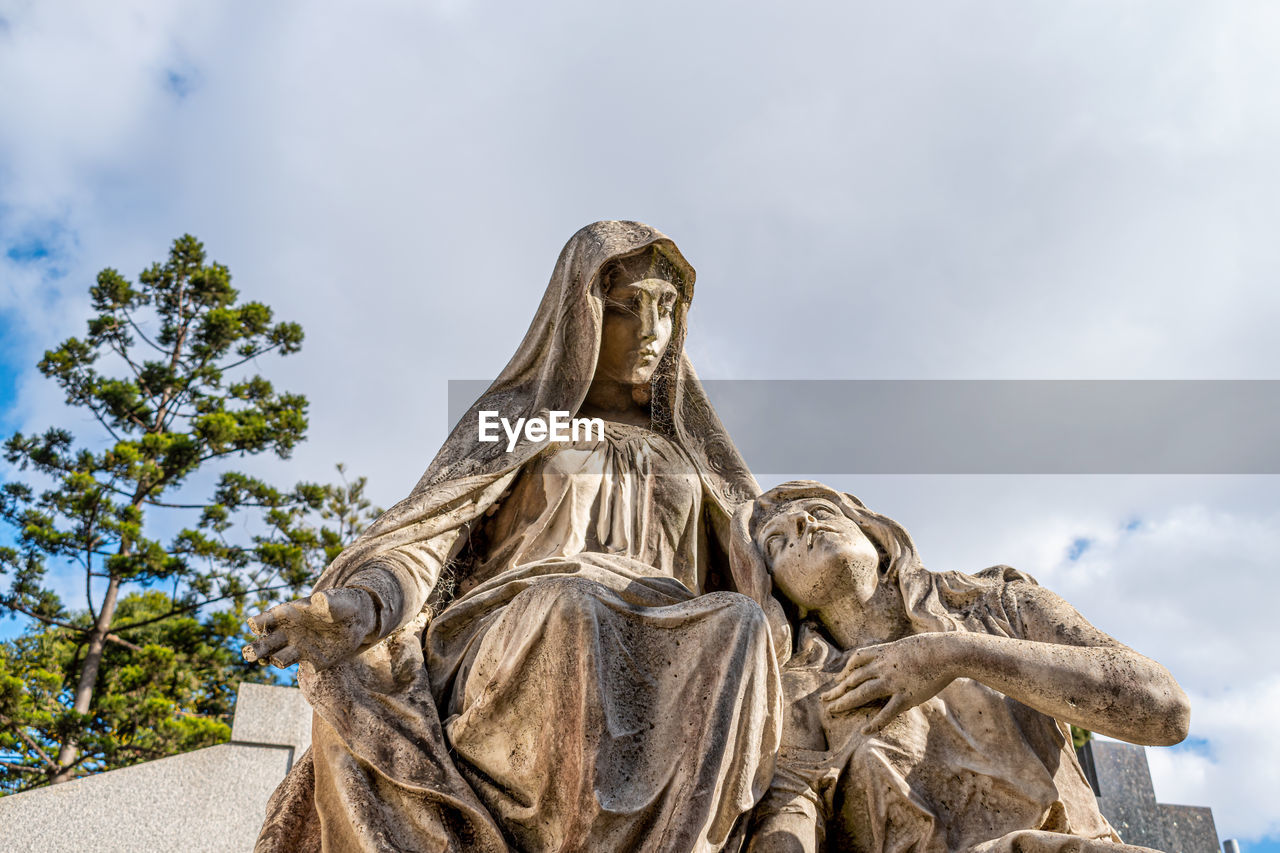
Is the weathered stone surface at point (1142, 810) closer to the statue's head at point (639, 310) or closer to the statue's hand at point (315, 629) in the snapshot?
the statue's head at point (639, 310)

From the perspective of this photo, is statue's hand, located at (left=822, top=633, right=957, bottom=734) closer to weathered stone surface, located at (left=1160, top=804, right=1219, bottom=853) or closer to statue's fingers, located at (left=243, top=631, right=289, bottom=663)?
statue's fingers, located at (left=243, top=631, right=289, bottom=663)

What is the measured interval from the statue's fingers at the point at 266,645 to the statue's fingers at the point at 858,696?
1.66 m

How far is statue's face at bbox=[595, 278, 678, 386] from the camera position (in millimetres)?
4941

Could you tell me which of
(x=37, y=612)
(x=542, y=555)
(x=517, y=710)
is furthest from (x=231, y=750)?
(x=37, y=612)

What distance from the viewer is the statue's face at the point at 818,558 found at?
408cm

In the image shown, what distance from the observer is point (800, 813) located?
3.42m

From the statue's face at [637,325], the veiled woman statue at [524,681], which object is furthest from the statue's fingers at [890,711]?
the statue's face at [637,325]

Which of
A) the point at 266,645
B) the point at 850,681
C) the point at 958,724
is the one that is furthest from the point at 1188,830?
the point at 266,645

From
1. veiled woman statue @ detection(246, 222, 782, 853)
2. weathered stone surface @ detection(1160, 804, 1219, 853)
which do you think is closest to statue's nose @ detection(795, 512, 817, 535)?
veiled woman statue @ detection(246, 222, 782, 853)

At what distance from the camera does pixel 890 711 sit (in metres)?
3.54

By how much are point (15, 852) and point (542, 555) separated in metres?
3.64

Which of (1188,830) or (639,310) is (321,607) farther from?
(1188,830)

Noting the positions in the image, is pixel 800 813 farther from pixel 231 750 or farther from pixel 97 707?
pixel 97 707

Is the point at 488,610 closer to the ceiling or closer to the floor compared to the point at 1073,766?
closer to the ceiling
